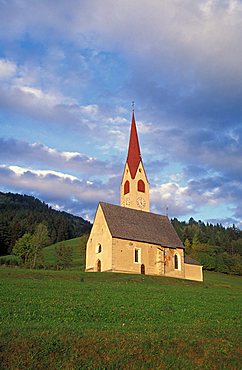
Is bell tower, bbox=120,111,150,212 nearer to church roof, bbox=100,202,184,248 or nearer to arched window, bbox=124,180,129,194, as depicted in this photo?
arched window, bbox=124,180,129,194

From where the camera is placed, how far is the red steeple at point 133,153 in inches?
2485

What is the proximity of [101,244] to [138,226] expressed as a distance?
530 cm

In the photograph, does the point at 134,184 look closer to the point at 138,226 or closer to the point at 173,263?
the point at 138,226

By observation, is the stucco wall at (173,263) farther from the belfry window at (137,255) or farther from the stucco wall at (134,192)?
the stucco wall at (134,192)

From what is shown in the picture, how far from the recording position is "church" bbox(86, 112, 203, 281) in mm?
45812

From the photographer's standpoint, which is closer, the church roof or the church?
the church

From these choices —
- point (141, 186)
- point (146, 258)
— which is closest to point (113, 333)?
point (146, 258)

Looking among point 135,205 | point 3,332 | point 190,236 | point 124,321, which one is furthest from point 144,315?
point 190,236

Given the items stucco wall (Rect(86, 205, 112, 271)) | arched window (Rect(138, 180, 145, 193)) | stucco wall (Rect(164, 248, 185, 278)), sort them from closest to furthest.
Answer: stucco wall (Rect(86, 205, 112, 271)), stucco wall (Rect(164, 248, 185, 278)), arched window (Rect(138, 180, 145, 193))

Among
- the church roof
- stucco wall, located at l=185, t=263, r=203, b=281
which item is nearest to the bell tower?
the church roof

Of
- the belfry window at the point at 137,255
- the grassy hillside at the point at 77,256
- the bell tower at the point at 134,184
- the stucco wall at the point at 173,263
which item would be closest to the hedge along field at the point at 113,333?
the belfry window at the point at 137,255

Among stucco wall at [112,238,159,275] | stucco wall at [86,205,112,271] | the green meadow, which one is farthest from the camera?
stucco wall at [86,205,112,271]

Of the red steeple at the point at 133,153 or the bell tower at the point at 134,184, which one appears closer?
the bell tower at the point at 134,184

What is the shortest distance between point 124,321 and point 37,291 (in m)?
8.60
